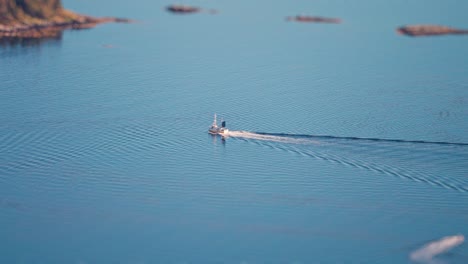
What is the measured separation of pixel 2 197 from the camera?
14.7 metres

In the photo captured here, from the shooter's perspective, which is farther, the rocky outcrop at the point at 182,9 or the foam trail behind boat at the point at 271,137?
the rocky outcrop at the point at 182,9

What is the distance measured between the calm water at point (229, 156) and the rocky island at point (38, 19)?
4579 millimetres

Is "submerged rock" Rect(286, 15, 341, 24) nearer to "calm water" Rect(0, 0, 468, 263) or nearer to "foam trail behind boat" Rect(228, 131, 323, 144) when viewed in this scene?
"calm water" Rect(0, 0, 468, 263)

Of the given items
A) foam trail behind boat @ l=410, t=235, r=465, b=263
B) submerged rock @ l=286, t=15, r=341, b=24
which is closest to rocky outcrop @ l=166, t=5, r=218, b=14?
submerged rock @ l=286, t=15, r=341, b=24

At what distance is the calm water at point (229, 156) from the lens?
13148 millimetres

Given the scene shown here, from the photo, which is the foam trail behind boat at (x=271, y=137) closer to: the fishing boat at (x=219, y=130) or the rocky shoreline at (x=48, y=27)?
the fishing boat at (x=219, y=130)

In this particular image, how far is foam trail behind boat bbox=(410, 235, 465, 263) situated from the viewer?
12.5m

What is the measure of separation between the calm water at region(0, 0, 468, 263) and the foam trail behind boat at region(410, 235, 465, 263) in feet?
0.39

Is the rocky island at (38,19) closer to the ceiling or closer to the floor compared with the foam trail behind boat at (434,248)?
closer to the ceiling

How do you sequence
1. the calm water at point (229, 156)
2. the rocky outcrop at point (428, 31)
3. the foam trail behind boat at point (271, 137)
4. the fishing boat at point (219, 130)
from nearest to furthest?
the calm water at point (229, 156), the foam trail behind boat at point (271, 137), the fishing boat at point (219, 130), the rocky outcrop at point (428, 31)

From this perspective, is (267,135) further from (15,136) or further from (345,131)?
(15,136)

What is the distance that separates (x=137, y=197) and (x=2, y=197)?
276cm

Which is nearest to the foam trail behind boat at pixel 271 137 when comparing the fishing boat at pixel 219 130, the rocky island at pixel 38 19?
the fishing boat at pixel 219 130

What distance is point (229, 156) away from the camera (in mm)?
17359
